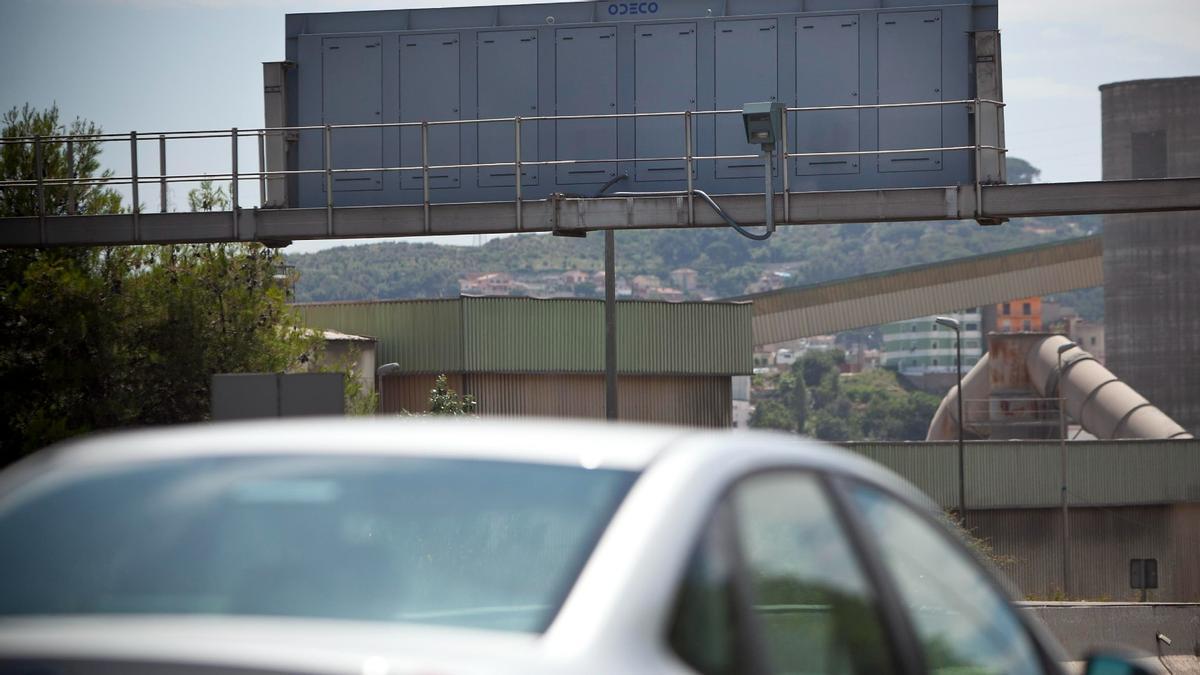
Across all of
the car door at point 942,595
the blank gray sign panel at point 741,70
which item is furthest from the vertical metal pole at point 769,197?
the car door at point 942,595

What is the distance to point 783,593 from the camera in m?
3.39

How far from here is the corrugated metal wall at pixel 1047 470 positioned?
184 ft

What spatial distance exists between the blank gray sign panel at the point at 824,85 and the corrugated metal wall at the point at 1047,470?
97.5ft

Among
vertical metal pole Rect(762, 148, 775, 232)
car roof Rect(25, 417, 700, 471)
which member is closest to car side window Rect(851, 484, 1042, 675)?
car roof Rect(25, 417, 700, 471)

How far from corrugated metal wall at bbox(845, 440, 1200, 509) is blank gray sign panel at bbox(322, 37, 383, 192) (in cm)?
3119

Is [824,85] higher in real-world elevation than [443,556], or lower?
higher

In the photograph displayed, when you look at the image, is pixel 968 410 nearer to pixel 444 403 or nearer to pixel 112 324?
pixel 444 403

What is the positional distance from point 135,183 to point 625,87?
28.4 feet

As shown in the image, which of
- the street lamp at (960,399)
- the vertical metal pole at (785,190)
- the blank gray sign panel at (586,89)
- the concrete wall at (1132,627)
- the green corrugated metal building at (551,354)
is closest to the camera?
the concrete wall at (1132,627)

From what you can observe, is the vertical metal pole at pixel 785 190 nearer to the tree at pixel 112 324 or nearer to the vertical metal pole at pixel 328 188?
the vertical metal pole at pixel 328 188

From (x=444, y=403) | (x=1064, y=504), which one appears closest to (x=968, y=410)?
(x=1064, y=504)

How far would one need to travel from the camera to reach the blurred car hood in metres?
2.27

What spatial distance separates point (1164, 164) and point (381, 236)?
4911 centimetres

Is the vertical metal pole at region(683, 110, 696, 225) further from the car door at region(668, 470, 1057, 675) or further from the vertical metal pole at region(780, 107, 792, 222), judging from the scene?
the car door at region(668, 470, 1057, 675)
